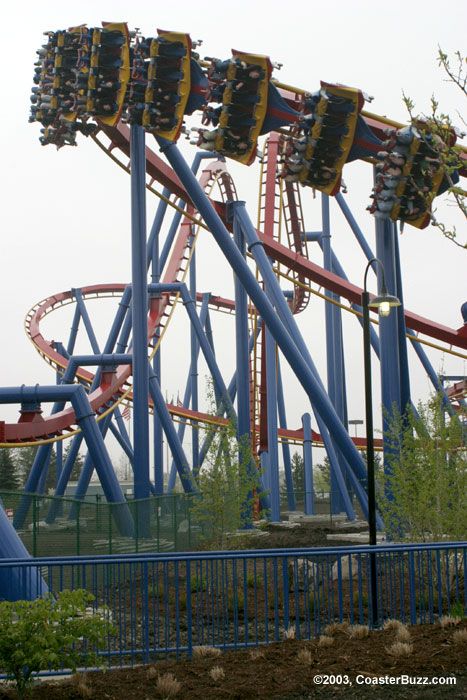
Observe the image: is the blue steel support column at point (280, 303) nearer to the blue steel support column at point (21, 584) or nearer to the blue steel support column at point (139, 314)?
the blue steel support column at point (139, 314)

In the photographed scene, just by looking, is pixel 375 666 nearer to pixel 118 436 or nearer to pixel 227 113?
pixel 227 113

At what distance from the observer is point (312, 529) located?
2278 centimetres

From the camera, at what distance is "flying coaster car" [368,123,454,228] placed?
16.4 metres

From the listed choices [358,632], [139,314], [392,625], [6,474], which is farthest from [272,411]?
[6,474]

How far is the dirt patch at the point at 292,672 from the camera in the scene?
630cm

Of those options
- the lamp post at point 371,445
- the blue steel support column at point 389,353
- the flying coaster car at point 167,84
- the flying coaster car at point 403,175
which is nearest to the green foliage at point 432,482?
the lamp post at point 371,445

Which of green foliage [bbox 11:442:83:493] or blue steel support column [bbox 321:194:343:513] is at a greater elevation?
blue steel support column [bbox 321:194:343:513]

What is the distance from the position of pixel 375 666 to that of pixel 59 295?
29.2m

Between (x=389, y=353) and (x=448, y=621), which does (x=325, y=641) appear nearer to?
(x=448, y=621)

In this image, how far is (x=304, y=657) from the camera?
6.94 m

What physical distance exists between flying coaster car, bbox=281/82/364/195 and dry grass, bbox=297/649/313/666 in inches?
449

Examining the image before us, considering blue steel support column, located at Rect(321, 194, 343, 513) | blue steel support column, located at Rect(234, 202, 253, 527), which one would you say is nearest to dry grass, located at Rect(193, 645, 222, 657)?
blue steel support column, located at Rect(234, 202, 253, 527)

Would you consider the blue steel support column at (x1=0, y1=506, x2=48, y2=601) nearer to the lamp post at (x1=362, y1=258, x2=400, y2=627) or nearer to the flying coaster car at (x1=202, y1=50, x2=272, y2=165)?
the lamp post at (x1=362, y1=258, x2=400, y2=627)

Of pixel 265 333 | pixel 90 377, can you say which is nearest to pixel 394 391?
pixel 265 333
